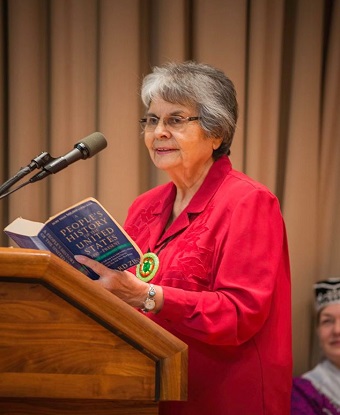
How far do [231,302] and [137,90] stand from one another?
5.13 ft

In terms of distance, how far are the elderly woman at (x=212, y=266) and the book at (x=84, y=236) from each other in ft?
0.11

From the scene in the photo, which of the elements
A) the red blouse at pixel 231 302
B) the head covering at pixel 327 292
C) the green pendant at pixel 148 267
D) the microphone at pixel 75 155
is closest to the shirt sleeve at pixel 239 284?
the red blouse at pixel 231 302

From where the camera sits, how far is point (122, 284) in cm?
162

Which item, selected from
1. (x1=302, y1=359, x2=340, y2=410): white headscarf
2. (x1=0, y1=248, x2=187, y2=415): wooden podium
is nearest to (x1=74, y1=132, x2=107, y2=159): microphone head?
(x1=0, y1=248, x2=187, y2=415): wooden podium

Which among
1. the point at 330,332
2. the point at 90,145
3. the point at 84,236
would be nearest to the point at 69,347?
the point at 84,236

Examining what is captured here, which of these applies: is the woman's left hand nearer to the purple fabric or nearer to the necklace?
the necklace

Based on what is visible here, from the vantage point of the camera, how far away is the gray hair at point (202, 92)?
2045 mm

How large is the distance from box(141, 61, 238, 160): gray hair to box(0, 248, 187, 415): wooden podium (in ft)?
3.11

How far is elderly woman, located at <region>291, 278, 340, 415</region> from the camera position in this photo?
304cm

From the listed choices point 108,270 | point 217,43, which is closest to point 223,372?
point 108,270

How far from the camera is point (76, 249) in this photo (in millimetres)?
1553

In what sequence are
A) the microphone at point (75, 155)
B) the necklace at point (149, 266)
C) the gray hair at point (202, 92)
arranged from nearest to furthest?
the microphone at point (75, 155) < the necklace at point (149, 266) < the gray hair at point (202, 92)

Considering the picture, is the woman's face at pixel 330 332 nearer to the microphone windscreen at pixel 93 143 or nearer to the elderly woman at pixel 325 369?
the elderly woman at pixel 325 369

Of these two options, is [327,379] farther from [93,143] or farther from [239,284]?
[93,143]
